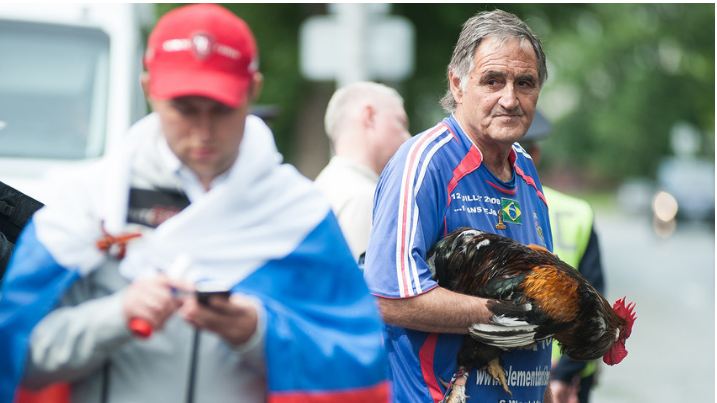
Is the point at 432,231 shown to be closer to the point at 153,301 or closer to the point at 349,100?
the point at 153,301

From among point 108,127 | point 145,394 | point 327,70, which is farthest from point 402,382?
point 327,70

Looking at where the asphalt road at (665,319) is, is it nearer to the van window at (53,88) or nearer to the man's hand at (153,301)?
the van window at (53,88)

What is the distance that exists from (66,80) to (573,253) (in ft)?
11.7

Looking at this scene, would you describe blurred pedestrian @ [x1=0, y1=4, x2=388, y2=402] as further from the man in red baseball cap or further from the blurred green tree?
the blurred green tree

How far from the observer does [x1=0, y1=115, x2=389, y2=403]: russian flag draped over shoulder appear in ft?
8.10

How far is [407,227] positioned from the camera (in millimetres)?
3457

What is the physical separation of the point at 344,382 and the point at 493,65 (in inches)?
57.1

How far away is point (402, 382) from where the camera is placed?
A: 3.62m

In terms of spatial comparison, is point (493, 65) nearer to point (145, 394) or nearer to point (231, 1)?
point (145, 394)

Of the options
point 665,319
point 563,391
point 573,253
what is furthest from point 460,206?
point 665,319

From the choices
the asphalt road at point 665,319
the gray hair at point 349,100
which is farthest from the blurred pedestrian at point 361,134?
the asphalt road at point 665,319

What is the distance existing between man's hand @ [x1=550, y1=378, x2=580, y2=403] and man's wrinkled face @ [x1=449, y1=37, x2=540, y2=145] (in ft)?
6.88

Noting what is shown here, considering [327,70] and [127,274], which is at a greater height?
[327,70]

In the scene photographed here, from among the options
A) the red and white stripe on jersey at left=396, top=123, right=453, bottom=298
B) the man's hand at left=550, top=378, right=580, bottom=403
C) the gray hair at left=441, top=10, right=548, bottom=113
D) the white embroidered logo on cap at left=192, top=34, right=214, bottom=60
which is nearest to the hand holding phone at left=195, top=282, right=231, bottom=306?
the white embroidered logo on cap at left=192, top=34, right=214, bottom=60
